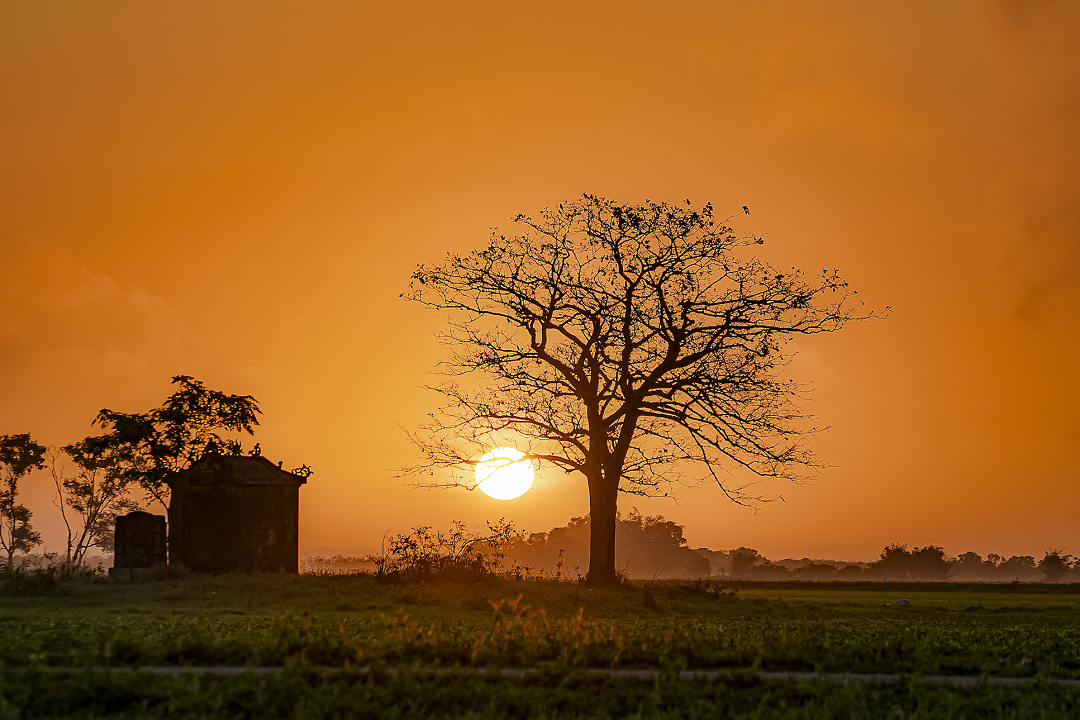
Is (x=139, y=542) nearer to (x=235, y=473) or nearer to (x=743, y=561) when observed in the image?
(x=235, y=473)

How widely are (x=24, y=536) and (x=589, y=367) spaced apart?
45297 mm

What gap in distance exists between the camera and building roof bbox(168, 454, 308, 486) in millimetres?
37125

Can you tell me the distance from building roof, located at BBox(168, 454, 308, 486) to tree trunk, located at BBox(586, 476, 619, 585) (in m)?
14.6

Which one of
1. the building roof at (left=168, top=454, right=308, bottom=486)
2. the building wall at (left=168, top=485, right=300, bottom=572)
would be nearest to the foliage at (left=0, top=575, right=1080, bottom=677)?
the building wall at (left=168, top=485, right=300, bottom=572)

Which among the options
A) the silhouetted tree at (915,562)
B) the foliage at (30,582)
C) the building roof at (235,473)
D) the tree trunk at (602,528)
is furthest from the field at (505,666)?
the silhouetted tree at (915,562)

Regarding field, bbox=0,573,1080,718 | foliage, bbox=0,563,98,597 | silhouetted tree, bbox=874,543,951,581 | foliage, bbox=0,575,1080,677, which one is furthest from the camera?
silhouetted tree, bbox=874,543,951,581

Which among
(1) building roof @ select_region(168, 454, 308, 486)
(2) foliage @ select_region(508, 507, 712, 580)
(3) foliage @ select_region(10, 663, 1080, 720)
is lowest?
(2) foliage @ select_region(508, 507, 712, 580)

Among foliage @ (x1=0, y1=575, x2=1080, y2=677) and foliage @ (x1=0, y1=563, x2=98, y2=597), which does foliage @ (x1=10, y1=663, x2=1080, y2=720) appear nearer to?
foliage @ (x1=0, y1=575, x2=1080, y2=677)

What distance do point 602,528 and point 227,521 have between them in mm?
16449

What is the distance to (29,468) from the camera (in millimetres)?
54219

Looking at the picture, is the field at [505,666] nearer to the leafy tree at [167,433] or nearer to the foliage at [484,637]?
the foliage at [484,637]

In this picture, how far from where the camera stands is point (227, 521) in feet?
121

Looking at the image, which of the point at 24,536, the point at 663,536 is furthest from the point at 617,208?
the point at 663,536

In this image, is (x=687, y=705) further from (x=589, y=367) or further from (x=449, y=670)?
(x=589, y=367)
